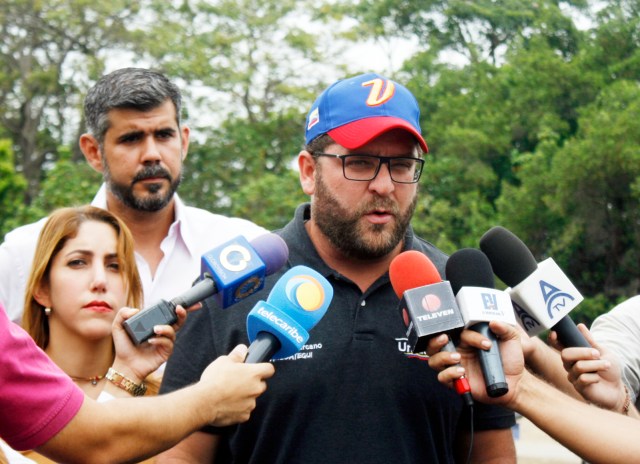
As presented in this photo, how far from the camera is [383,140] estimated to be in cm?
323

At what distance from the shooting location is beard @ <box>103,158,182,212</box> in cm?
402

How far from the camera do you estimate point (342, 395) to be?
3012mm

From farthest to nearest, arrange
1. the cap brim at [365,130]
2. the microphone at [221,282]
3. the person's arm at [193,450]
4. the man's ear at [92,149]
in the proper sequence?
the man's ear at [92,149], the cap brim at [365,130], the person's arm at [193,450], the microphone at [221,282]

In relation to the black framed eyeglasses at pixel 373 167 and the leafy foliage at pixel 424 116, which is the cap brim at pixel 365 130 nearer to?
the black framed eyeglasses at pixel 373 167

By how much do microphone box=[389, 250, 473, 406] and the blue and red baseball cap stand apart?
0.61 metres

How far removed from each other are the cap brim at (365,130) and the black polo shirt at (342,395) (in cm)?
54

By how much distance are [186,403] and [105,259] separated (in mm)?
1180

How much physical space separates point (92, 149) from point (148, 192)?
0.42 metres

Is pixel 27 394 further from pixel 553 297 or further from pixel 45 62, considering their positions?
pixel 45 62

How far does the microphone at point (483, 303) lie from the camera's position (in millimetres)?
2545

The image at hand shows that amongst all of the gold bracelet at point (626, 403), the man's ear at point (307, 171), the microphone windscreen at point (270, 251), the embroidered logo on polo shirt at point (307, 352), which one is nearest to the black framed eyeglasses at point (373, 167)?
the man's ear at point (307, 171)

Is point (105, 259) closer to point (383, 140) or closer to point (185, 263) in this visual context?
point (185, 263)

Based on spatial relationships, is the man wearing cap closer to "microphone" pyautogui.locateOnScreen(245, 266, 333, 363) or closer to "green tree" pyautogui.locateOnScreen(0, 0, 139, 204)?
"microphone" pyautogui.locateOnScreen(245, 266, 333, 363)

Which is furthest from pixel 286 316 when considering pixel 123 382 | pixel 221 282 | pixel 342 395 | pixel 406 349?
pixel 123 382
